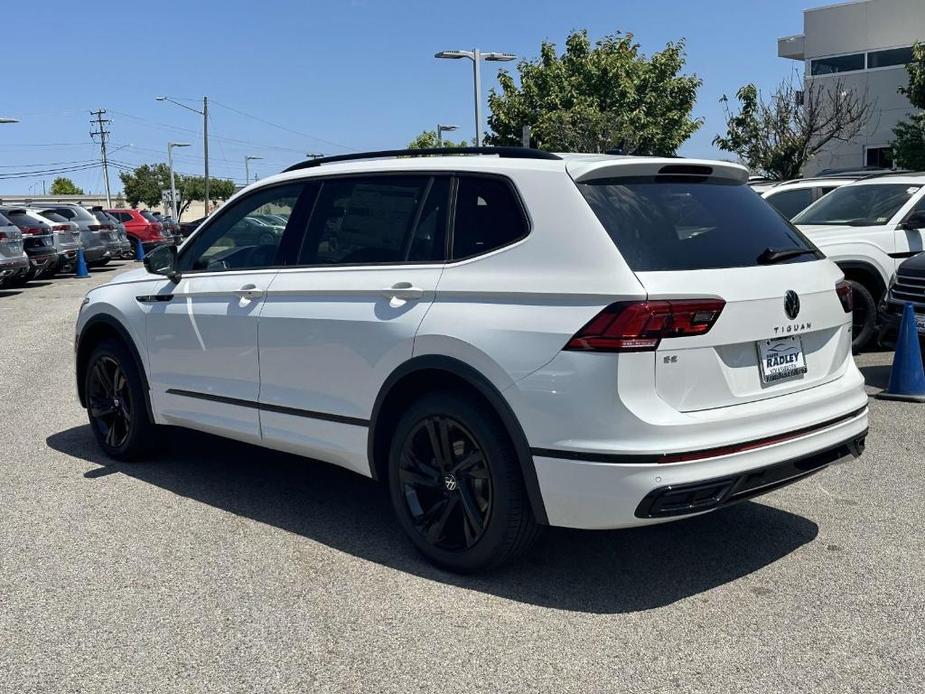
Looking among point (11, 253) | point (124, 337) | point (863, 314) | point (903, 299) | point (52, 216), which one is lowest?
point (863, 314)

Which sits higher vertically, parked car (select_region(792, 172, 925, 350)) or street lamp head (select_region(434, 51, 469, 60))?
street lamp head (select_region(434, 51, 469, 60))

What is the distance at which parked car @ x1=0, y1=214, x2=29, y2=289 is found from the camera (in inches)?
727

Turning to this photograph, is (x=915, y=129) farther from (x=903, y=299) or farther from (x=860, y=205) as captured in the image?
(x=903, y=299)

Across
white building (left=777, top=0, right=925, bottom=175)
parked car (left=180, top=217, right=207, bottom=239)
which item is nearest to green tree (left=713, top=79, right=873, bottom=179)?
white building (left=777, top=0, right=925, bottom=175)

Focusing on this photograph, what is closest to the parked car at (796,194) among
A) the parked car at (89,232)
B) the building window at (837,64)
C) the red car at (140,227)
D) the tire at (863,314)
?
the tire at (863,314)

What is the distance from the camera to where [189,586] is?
14.1 feet

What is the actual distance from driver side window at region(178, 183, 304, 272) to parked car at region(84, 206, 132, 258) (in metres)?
→ 21.5

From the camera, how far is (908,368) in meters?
7.93

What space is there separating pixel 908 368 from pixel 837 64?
3102 centimetres

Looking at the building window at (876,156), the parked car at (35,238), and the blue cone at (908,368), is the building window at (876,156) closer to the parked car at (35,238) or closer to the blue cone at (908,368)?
the parked car at (35,238)

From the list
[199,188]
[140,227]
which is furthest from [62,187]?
[140,227]

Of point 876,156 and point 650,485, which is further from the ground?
point 876,156

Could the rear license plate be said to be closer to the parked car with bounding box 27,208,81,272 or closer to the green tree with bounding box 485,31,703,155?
the parked car with bounding box 27,208,81,272

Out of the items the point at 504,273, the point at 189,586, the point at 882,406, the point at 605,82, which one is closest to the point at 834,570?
the point at 504,273
